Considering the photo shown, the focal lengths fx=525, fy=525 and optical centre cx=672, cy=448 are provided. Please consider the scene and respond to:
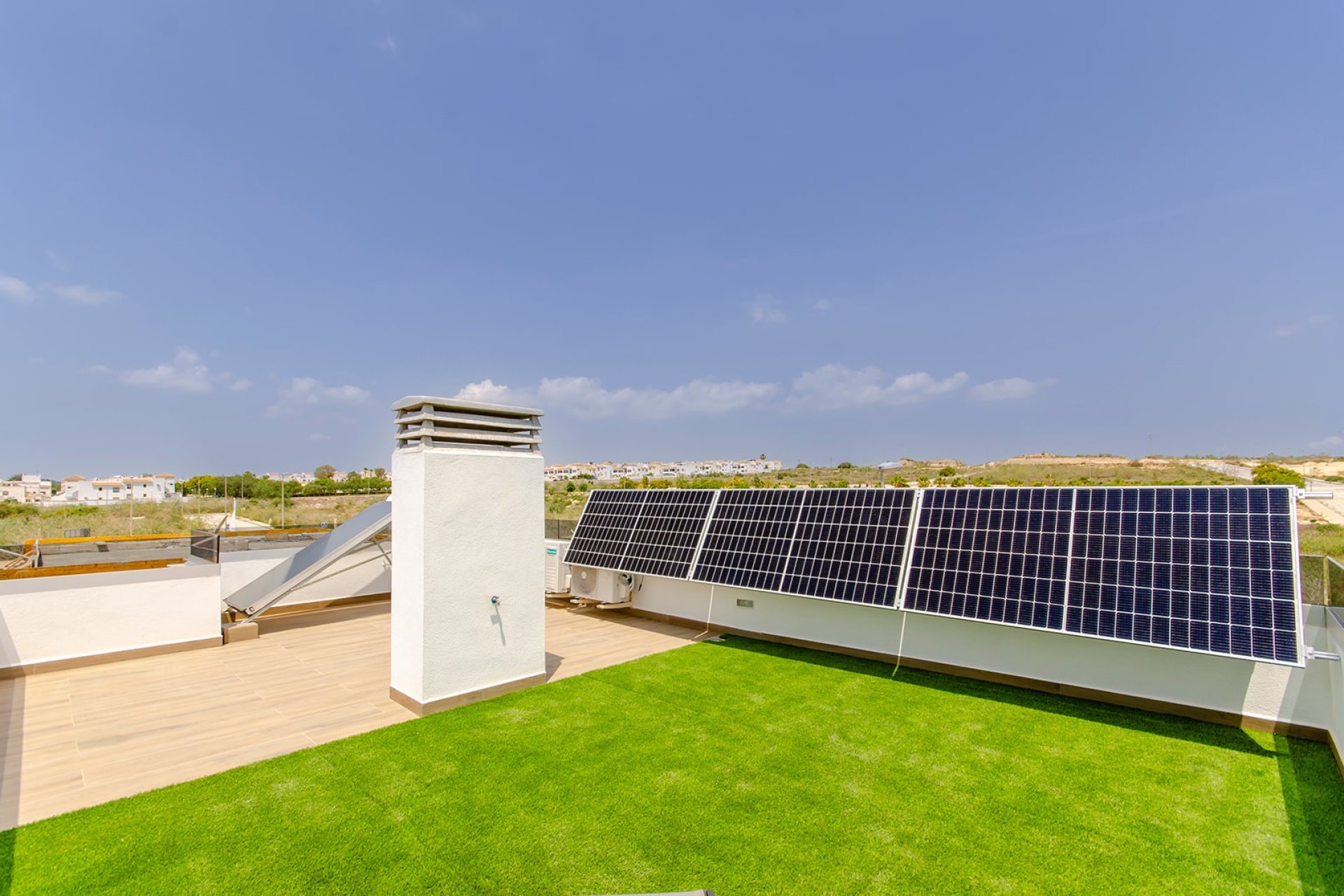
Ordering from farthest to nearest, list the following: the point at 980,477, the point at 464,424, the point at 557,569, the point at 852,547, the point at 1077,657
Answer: the point at 980,477, the point at 557,569, the point at 852,547, the point at 1077,657, the point at 464,424

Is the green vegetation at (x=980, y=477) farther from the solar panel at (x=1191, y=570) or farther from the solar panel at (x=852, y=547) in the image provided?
the solar panel at (x=1191, y=570)

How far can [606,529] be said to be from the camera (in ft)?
42.1

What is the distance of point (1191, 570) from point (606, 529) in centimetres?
1022

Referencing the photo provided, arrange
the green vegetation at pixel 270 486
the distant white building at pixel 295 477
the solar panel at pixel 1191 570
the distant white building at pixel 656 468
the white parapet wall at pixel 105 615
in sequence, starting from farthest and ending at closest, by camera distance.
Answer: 1. the distant white building at pixel 656 468
2. the distant white building at pixel 295 477
3. the green vegetation at pixel 270 486
4. the white parapet wall at pixel 105 615
5. the solar panel at pixel 1191 570

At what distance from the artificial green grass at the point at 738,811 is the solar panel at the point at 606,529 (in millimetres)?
5231

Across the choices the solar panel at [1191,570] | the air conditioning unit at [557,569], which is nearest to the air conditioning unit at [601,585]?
the air conditioning unit at [557,569]

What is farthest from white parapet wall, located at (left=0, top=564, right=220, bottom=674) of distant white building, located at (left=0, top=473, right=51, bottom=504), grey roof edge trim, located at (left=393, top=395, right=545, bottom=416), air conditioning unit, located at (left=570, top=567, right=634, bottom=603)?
distant white building, located at (left=0, top=473, right=51, bottom=504)

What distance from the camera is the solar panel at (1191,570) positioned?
5.68 meters

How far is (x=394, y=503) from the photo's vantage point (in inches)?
281

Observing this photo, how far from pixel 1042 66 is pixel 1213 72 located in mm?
4166

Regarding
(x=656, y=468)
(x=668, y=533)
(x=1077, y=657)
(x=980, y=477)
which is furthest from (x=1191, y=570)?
(x=656, y=468)

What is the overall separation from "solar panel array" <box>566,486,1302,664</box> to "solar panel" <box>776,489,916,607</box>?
2 cm

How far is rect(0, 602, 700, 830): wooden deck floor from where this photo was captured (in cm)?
524

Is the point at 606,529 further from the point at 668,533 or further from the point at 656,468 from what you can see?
the point at 656,468
